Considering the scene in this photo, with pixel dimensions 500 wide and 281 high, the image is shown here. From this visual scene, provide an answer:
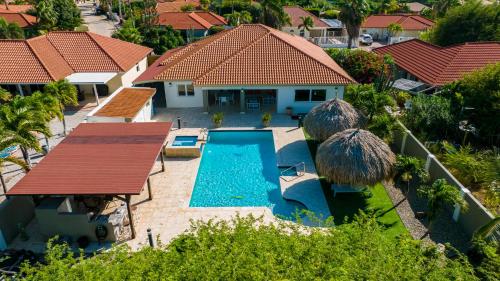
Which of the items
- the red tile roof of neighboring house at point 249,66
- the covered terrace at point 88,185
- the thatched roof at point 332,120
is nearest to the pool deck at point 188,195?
the covered terrace at point 88,185

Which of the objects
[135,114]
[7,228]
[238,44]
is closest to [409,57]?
[238,44]

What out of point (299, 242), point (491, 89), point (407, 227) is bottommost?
point (407, 227)

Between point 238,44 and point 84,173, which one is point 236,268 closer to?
point 84,173

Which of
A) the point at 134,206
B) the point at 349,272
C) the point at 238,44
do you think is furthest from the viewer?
the point at 238,44

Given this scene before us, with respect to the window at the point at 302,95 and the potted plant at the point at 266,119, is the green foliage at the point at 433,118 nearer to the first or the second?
the window at the point at 302,95

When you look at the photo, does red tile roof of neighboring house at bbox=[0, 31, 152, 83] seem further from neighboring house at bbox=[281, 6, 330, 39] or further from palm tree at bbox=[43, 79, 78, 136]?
neighboring house at bbox=[281, 6, 330, 39]

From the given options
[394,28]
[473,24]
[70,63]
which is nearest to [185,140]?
[70,63]

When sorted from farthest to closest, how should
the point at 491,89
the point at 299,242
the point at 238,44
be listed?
the point at 238,44
the point at 491,89
the point at 299,242
